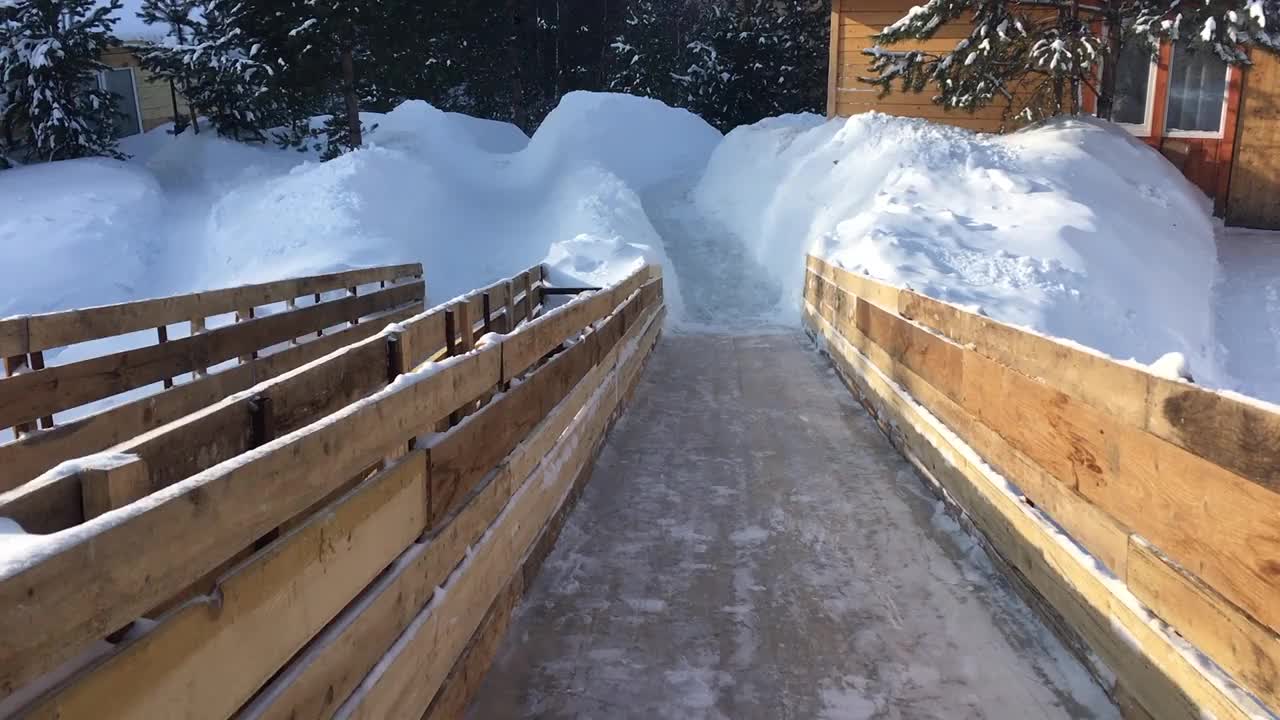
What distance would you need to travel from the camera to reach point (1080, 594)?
316cm

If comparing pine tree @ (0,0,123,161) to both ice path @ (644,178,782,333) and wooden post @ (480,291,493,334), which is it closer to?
ice path @ (644,178,782,333)

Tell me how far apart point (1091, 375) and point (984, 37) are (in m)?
12.5

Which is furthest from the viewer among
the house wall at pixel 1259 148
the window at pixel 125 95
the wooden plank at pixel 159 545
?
the window at pixel 125 95

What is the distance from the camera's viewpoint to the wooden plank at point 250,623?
133 cm

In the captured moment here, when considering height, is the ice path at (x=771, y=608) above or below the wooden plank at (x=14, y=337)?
below

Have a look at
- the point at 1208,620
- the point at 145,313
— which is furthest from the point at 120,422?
the point at 1208,620

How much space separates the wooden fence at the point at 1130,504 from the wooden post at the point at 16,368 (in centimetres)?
455

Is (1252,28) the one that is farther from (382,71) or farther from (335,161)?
(382,71)

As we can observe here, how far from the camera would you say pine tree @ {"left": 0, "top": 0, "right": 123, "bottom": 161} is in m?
19.1

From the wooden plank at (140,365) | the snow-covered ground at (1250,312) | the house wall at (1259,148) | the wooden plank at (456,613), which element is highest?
the house wall at (1259,148)

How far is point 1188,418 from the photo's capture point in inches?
100

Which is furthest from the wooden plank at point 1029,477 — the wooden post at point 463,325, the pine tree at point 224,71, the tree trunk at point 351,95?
the pine tree at point 224,71

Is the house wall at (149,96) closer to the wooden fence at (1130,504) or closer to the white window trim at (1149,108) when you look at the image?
the white window trim at (1149,108)

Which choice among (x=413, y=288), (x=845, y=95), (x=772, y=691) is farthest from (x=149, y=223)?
(x=772, y=691)
